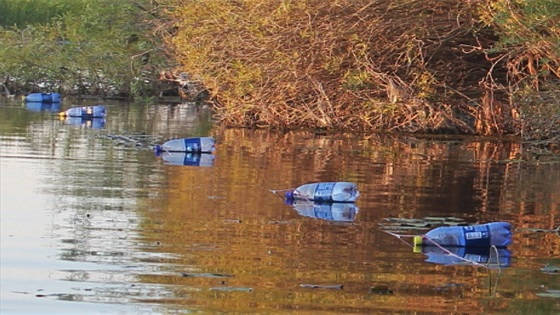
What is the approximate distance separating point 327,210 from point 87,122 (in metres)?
15.8

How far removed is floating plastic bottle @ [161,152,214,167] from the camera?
19.6 meters

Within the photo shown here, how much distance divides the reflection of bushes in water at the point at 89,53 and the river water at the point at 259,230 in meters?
16.7

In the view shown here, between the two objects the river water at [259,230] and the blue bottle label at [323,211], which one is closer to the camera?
the river water at [259,230]

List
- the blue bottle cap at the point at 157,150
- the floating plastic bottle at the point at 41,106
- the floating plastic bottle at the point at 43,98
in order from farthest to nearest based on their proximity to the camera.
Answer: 1. the floating plastic bottle at the point at 43,98
2. the floating plastic bottle at the point at 41,106
3. the blue bottle cap at the point at 157,150

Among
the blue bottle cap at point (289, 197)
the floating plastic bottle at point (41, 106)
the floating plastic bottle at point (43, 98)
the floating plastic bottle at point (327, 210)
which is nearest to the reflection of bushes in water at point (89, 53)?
the floating plastic bottle at point (43, 98)

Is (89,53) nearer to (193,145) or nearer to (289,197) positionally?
(193,145)

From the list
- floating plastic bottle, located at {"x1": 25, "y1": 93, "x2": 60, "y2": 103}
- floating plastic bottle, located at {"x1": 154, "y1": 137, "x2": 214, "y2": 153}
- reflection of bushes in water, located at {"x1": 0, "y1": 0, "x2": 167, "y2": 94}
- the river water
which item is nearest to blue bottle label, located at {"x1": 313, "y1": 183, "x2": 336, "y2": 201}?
the river water

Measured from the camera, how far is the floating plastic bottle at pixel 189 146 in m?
21.4

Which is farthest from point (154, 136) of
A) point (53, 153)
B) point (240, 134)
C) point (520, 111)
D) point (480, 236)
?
point (480, 236)

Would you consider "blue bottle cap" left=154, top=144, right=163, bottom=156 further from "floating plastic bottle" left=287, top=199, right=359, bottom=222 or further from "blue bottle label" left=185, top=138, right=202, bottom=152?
"floating plastic bottle" left=287, top=199, right=359, bottom=222

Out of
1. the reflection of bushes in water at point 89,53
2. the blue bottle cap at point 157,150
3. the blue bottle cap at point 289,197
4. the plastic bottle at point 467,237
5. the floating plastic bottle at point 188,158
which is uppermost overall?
the reflection of bushes in water at point 89,53

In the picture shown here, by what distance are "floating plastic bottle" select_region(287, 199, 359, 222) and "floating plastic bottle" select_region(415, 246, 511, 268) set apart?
1907 millimetres

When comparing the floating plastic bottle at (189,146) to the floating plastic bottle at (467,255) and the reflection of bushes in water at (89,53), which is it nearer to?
the floating plastic bottle at (467,255)

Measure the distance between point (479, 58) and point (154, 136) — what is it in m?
7.42
